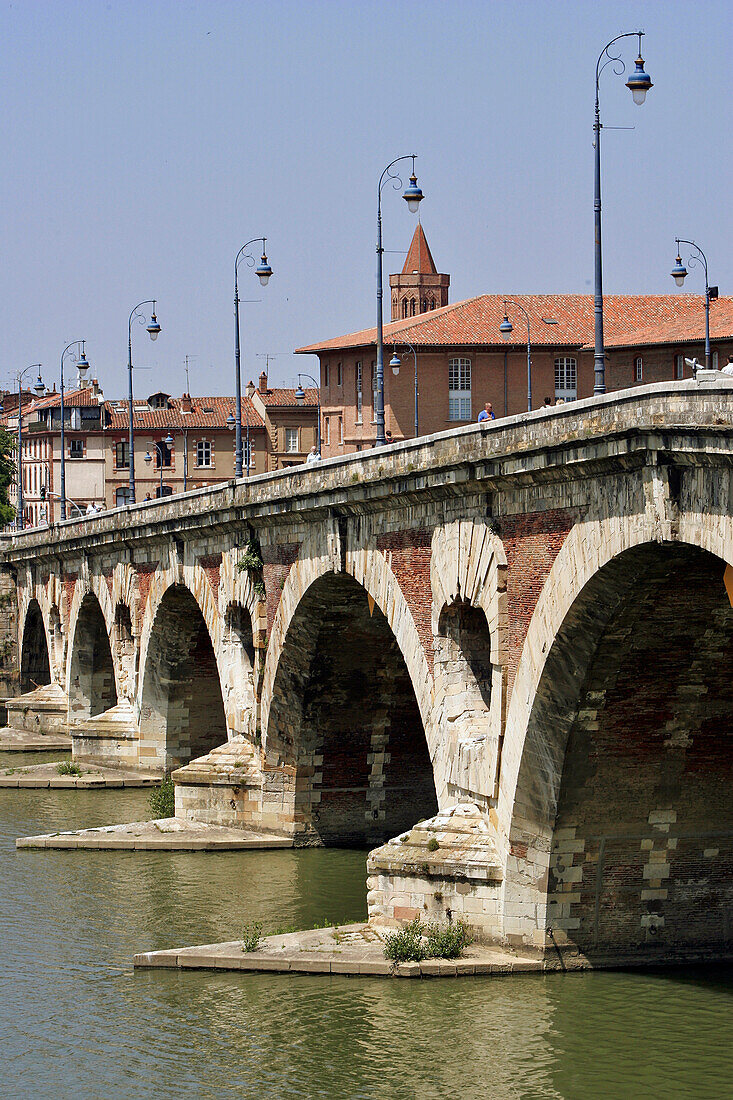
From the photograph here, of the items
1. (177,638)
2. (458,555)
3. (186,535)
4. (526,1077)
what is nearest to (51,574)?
(177,638)

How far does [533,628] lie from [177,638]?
23562 mm

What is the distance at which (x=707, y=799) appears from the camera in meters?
24.6

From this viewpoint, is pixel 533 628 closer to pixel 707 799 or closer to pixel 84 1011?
pixel 707 799

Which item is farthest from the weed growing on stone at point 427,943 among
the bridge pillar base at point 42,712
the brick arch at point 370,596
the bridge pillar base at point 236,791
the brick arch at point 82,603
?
the bridge pillar base at point 42,712

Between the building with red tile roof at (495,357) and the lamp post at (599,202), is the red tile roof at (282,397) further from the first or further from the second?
the lamp post at (599,202)

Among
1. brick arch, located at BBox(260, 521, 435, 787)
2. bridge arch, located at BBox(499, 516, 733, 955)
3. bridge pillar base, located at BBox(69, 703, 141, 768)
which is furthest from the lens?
bridge pillar base, located at BBox(69, 703, 141, 768)

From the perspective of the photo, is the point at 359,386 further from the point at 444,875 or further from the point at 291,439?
the point at 444,875

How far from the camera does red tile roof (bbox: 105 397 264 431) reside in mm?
101312

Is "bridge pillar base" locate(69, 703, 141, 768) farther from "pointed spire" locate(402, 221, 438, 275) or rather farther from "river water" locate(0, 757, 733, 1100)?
"pointed spire" locate(402, 221, 438, 275)

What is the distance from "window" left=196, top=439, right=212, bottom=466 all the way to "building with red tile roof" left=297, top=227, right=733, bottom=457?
23.7 m

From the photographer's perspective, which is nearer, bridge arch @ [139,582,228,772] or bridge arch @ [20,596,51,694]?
bridge arch @ [139,582,228,772]

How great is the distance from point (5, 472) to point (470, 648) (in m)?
68.4

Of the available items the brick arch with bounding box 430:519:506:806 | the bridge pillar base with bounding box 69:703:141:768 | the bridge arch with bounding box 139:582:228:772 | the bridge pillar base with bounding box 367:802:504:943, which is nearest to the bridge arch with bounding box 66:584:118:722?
the bridge pillar base with bounding box 69:703:141:768

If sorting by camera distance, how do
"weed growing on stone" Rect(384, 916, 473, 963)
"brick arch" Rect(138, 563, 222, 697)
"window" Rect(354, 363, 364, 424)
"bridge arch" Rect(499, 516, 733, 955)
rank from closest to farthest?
1. "bridge arch" Rect(499, 516, 733, 955)
2. "weed growing on stone" Rect(384, 916, 473, 963)
3. "brick arch" Rect(138, 563, 222, 697)
4. "window" Rect(354, 363, 364, 424)
